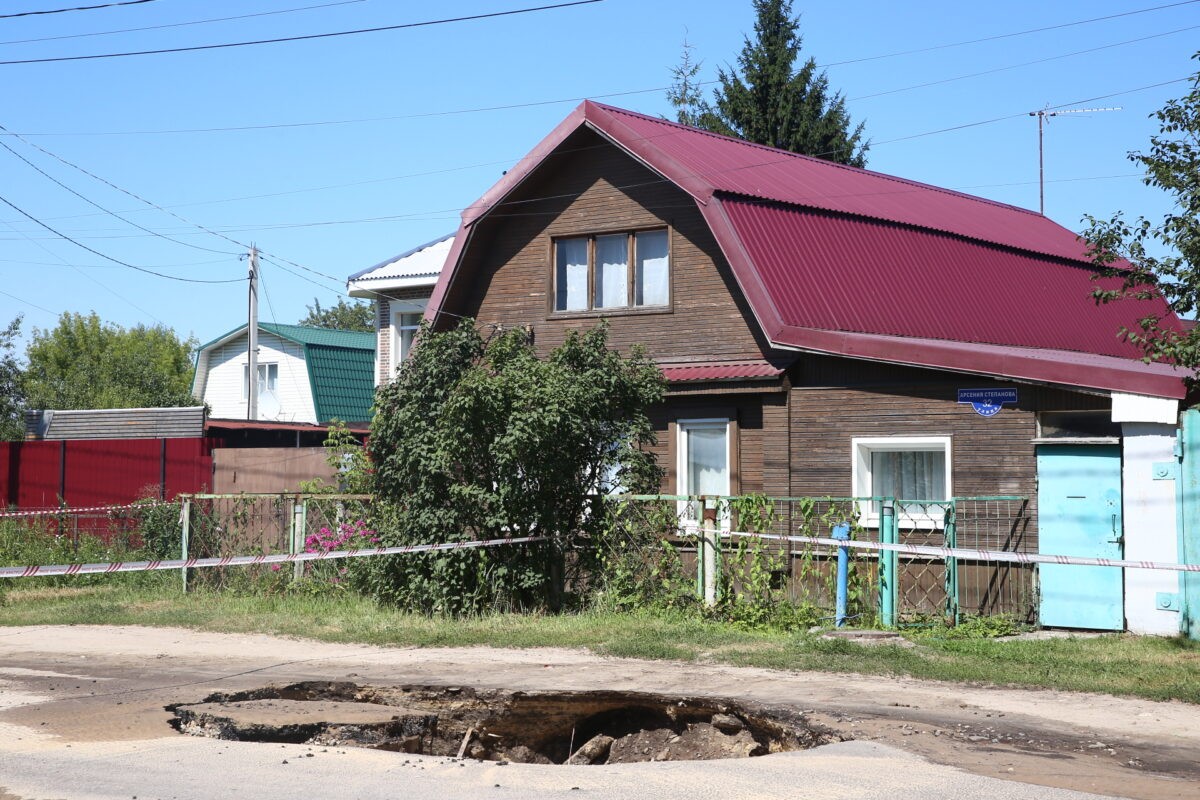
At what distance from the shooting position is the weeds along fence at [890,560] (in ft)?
45.9

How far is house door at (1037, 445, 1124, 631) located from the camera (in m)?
13.5

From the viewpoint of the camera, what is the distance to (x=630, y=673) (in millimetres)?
11133

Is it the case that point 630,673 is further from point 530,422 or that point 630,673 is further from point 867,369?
point 867,369

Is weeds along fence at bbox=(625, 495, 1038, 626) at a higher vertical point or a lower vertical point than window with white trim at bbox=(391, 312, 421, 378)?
lower

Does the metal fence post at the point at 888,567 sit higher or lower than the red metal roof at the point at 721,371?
lower

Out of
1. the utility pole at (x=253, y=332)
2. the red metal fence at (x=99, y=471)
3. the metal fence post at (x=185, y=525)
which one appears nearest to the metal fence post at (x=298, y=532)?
the metal fence post at (x=185, y=525)

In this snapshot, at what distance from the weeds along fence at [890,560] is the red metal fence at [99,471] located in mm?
10326

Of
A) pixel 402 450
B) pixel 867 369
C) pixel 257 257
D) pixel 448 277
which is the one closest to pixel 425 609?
pixel 402 450

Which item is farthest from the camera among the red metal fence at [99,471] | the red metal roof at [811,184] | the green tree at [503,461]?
the red metal fence at [99,471]

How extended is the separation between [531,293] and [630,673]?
10.1m

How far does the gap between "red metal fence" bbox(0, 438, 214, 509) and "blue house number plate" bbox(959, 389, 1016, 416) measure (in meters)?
12.2

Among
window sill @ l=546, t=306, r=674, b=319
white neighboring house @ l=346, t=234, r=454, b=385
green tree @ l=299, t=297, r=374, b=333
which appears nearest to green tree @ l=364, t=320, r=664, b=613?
window sill @ l=546, t=306, r=674, b=319

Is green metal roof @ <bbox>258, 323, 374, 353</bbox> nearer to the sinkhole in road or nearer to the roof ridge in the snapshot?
the roof ridge

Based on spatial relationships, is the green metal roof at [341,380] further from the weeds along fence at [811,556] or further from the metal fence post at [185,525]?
the weeds along fence at [811,556]
